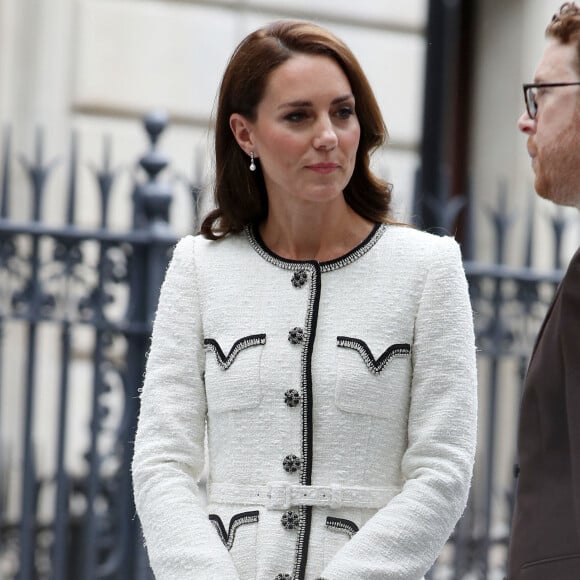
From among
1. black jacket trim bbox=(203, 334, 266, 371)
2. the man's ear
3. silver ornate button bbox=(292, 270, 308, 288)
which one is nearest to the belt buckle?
black jacket trim bbox=(203, 334, 266, 371)

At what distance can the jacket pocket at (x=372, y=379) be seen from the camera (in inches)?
103

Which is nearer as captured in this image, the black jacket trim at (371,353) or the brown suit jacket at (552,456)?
the brown suit jacket at (552,456)

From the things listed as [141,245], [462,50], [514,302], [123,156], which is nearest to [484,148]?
[462,50]

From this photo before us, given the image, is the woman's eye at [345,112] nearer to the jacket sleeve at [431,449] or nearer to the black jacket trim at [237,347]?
the jacket sleeve at [431,449]

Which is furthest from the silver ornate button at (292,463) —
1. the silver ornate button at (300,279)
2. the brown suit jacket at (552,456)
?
the brown suit jacket at (552,456)

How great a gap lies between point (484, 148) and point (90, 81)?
2.57 meters

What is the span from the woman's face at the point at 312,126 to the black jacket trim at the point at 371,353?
10.4 inches

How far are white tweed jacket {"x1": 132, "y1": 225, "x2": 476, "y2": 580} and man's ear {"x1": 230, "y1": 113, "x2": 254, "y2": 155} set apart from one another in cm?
25

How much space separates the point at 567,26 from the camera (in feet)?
8.19

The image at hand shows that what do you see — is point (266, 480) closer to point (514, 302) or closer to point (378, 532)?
point (378, 532)

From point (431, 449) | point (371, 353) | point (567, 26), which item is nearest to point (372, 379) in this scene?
point (371, 353)

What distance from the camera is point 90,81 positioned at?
7.70 metres

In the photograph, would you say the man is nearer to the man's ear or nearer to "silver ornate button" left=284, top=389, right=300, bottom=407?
"silver ornate button" left=284, top=389, right=300, bottom=407

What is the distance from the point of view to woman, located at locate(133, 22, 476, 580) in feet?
8.54
